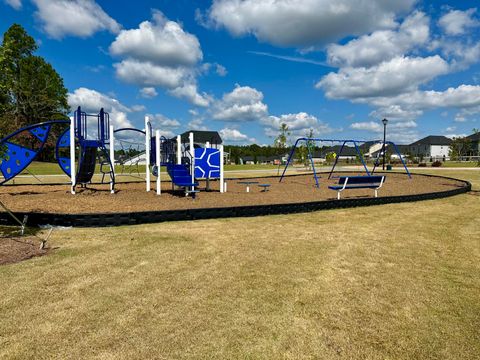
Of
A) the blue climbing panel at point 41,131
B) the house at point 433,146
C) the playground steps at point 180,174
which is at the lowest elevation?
the playground steps at point 180,174

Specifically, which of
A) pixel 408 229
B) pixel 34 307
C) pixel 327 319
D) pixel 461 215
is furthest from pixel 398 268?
pixel 461 215

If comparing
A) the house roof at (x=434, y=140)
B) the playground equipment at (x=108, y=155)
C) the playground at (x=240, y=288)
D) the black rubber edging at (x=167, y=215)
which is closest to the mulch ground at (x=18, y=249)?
the playground at (x=240, y=288)

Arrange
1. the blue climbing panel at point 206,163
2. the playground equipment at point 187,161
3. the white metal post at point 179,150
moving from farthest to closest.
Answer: the blue climbing panel at point 206,163 < the white metal post at point 179,150 < the playground equipment at point 187,161

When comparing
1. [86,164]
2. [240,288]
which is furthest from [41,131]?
[240,288]

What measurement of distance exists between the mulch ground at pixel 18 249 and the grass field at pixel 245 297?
0.34m

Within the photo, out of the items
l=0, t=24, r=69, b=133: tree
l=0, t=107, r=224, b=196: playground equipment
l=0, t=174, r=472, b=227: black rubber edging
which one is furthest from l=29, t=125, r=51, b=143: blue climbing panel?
l=0, t=24, r=69, b=133: tree

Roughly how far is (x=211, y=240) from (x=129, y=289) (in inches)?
102

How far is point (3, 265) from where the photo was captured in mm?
5133

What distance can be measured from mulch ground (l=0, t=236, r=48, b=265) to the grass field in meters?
0.34

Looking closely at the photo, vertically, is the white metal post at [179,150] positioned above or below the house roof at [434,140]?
below

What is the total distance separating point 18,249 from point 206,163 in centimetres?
988

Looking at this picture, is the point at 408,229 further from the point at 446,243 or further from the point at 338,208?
the point at 338,208

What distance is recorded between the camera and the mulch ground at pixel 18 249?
5.48m

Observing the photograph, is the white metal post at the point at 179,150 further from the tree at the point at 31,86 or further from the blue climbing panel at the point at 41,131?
the tree at the point at 31,86
